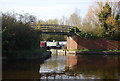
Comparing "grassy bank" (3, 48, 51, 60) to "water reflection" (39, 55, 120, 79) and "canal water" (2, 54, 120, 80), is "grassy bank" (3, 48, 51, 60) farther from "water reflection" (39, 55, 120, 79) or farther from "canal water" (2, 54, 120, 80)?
"water reflection" (39, 55, 120, 79)

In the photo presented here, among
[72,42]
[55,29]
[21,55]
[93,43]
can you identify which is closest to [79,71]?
[21,55]

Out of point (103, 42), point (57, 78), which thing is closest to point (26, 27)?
point (57, 78)

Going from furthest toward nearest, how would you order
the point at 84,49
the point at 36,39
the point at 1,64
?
the point at 84,49, the point at 36,39, the point at 1,64

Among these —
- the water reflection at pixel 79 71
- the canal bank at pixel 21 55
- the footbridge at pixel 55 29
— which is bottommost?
the water reflection at pixel 79 71

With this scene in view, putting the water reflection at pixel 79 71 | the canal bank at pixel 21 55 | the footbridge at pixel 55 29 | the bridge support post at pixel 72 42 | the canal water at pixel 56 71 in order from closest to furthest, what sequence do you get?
1. the canal water at pixel 56 71
2. the water reflection at pixel 79 71
3. the canal bank at pixel 21 55
4. the footbridge at pixel 55 29
5. the bridge support post at pixel 72 42

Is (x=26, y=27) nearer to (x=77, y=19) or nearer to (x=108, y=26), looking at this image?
(x=108, y=26)

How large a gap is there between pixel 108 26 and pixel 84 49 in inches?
216

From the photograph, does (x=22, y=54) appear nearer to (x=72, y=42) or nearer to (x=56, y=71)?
(x=56, y=71)

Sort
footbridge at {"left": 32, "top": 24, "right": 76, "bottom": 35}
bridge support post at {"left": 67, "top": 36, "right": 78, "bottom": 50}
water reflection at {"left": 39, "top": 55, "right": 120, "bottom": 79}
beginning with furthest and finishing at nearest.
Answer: bridge support post at {"left": 67, "top": 36, "right": 78, "bottom": 50} < footbridge at {"left": 32, "top": 24, "right": 76, "bottom": 35} < water reflection at {"left": 39, "top": 55, "right": 120, "bottom": 79}

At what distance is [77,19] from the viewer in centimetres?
5222

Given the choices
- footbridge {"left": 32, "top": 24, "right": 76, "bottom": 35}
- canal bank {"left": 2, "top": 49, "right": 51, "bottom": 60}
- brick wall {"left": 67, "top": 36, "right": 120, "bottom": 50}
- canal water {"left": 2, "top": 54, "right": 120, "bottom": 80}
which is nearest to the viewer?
canal water {"left": 2, "top": 54, "right": 120, "bottom": 80}

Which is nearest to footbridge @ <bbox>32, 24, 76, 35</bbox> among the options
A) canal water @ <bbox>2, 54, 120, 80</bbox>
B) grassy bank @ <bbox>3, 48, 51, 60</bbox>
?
grassy bank @ <bbox>3, 48, 51, 60</bbox>

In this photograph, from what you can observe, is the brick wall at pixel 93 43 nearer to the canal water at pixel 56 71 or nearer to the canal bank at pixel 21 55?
the canal bank at pixel 21 55

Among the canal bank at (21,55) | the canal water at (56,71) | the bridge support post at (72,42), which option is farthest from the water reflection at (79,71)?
the bridge support post at (72,42)
